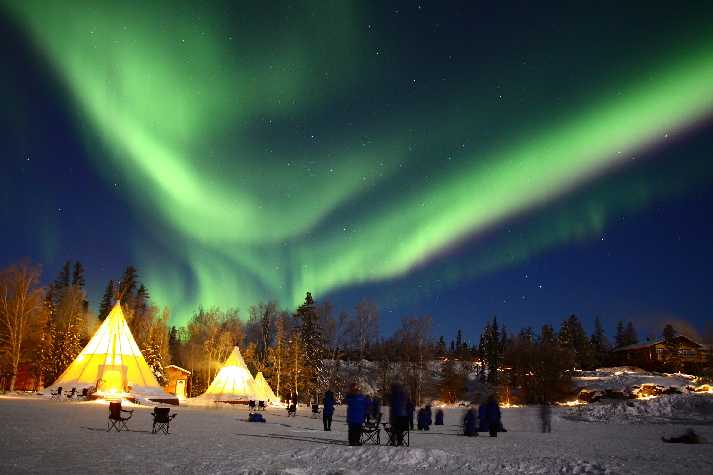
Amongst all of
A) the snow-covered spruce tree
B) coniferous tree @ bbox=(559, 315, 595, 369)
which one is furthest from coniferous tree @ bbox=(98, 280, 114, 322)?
coniferous tree @ bbox=(559, 315, 595, 369)

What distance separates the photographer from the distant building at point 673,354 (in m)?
74.1

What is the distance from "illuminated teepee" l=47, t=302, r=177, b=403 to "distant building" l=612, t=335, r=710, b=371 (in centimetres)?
7025

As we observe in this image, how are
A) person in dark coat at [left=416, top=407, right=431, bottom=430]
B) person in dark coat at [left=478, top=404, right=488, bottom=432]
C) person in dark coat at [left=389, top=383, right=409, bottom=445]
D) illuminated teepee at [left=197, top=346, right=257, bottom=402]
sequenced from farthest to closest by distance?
illuminated teepee at [left=197, top=346, right=257, bottom=402]
person in dark coat at [left=416, top=407, right=431, bottom=430]
person in dark coat at [left=478, top=404, right=488, bottom=432]
person in dark coat at [left=389, top=383, right=409, bottom=445]

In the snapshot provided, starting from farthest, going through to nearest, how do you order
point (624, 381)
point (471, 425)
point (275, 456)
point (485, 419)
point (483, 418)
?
point (624, 381), point (483, 418), point (485, 419), point (471, 425), point (275, 456)

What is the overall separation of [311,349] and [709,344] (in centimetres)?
6140

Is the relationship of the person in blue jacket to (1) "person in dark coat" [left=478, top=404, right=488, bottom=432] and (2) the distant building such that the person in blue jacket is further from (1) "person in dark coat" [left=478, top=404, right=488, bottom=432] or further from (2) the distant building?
(2) the distant building

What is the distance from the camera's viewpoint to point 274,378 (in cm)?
6253

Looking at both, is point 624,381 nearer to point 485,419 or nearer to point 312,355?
point 312,355

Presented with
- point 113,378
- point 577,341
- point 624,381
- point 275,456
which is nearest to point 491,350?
point 577,341

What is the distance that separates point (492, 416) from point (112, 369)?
28.2 metres

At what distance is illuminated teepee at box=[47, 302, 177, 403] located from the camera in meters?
35.6

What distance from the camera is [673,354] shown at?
75312 mm

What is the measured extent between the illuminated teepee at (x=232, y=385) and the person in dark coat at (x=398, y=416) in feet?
106

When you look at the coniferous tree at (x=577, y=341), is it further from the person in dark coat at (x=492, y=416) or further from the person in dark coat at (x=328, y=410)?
the person in dark coat at (x=328, y=410)
